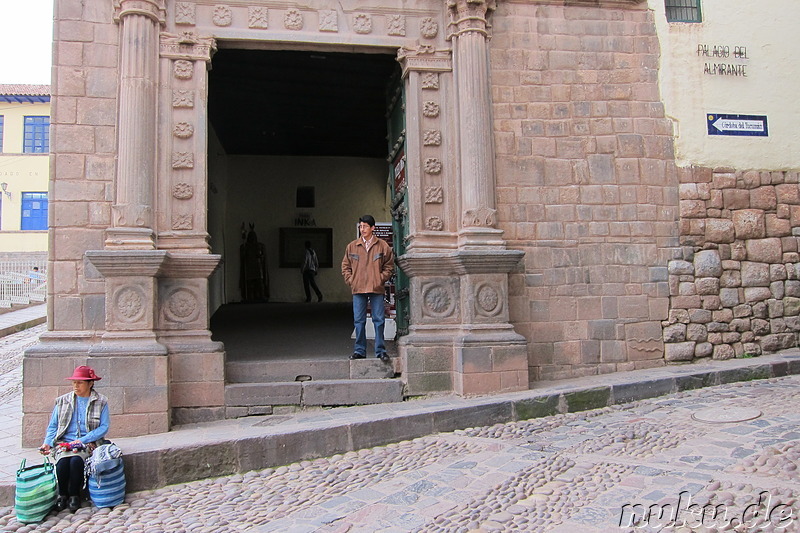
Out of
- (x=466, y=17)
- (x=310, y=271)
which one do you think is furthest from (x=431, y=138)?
(x=310, y=271)

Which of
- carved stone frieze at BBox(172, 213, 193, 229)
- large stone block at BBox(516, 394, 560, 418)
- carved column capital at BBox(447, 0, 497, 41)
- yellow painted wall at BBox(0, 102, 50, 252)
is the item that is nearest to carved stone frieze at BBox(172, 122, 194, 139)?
carved stone frieze at BBox(172, 213, 193, 229)

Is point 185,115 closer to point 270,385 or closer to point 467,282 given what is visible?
point 270,385

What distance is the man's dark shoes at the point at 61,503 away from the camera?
4.18m

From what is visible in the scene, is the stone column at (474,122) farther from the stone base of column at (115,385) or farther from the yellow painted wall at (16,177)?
the yellow painted wall at (16,177)

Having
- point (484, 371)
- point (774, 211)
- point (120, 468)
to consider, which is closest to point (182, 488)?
point (120, 468)

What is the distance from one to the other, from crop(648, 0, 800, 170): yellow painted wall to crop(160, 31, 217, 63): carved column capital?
5.19 m

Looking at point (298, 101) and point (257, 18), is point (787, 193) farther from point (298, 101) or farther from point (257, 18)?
point (298, 101)

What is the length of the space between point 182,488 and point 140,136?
3329 mm

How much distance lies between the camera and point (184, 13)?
6.34 metres

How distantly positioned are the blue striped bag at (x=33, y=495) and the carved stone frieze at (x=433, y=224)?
13.4 ft

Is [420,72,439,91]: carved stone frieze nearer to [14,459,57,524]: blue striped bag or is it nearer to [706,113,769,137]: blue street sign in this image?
[706,113,769,137]: blue street sign

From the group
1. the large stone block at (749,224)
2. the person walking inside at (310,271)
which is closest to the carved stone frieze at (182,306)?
the large stone block at (749,224)

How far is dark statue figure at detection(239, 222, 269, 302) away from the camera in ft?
47.1

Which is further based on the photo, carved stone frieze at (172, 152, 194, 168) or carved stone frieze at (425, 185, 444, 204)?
carved stone frieze at (425, 185, 444, 204)
